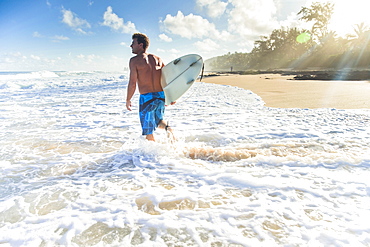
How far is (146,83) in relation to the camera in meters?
3.29

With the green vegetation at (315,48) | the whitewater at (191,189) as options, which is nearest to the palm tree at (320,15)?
the green vegetation at (315,48)

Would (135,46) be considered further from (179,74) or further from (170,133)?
(170,133)

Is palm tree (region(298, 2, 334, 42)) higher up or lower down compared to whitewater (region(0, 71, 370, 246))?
higher up

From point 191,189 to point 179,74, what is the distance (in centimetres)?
204

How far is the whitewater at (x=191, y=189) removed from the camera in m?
1.63

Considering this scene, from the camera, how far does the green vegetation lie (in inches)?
1009

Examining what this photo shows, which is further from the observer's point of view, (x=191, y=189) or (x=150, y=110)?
(x=150, y=110)

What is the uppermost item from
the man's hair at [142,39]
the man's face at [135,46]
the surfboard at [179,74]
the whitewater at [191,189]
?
the man's hair at [142,39]

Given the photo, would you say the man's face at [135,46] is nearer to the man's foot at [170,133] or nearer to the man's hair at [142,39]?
the man's hair at [142,39]

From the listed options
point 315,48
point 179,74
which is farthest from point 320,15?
point 179,74

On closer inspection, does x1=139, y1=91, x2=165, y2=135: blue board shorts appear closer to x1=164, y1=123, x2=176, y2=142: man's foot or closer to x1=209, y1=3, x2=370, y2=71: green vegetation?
x1=164, y1=123, x2=176, y2=142: man's foot

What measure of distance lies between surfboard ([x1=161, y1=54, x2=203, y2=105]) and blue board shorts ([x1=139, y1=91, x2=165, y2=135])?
0.68 ft

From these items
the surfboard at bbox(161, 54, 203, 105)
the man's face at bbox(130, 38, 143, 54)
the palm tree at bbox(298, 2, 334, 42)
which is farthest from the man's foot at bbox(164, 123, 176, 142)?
the palm tree at bbox(298, 2, 334, 42)

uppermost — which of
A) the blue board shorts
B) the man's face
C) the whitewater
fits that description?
the man's face
